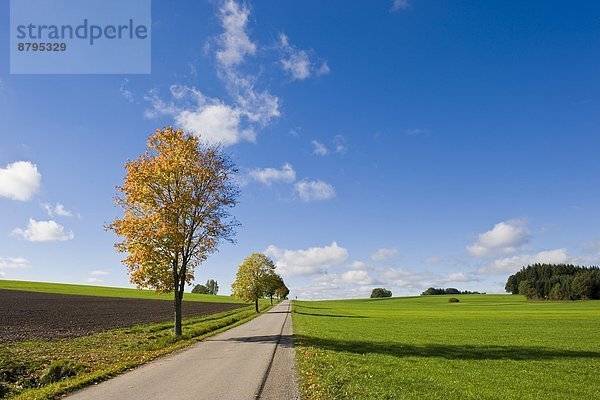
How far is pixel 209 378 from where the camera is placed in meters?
16.0

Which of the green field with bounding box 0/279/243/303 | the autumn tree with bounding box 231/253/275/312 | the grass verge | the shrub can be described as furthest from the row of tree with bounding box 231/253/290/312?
the shrub

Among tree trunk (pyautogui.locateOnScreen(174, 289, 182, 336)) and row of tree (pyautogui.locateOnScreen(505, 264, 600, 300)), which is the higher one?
tree trunk (pyautogui.locateOnScreen(174, 289, 182, 336))

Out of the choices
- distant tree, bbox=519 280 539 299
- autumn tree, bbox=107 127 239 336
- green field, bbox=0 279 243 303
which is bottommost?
distant tree, bbox=519 280 539 299

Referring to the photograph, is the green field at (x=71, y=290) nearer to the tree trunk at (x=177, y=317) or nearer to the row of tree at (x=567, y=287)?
the tree trunk at (x=177, y=317)

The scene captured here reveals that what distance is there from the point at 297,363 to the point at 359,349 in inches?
308

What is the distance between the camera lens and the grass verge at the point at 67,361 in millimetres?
14586

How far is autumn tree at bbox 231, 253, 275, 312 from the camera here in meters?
80.0

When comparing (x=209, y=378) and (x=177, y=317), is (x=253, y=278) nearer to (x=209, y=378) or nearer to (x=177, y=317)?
(x=177, y=317)

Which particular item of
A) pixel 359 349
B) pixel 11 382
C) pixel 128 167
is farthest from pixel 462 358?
pixel 128 167

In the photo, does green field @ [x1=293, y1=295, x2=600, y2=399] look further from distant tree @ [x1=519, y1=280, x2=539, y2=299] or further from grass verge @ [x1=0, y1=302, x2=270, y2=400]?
distant tree @ [x1=519, y1=280, x2=539, y2=299]

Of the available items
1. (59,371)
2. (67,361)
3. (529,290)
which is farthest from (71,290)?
(529,290)

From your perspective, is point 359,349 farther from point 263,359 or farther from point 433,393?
point 433,393

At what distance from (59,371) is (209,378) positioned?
252 inches

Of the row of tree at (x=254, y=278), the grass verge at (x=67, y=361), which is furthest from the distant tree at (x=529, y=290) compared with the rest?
the grass verge at (x=67, y=361)
